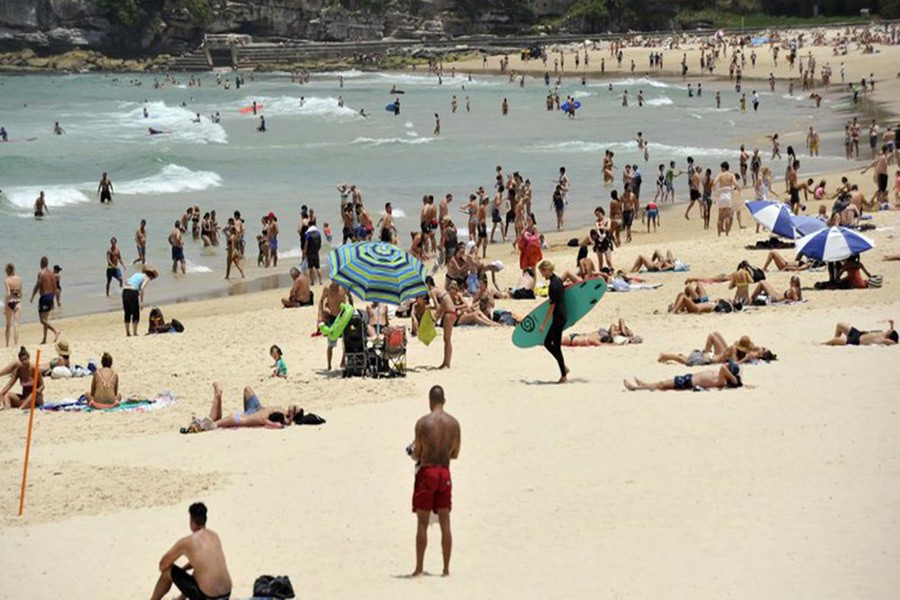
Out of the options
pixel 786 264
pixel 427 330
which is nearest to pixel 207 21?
pixel 786 264

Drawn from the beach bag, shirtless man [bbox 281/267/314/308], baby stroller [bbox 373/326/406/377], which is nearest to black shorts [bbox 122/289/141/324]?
shirtless man [bbox 281/267/314/308]

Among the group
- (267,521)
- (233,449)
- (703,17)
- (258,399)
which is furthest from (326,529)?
(703,17)

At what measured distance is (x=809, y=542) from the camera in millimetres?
9242

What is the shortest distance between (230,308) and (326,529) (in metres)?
11.5

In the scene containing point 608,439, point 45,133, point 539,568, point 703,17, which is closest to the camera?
point 539,568

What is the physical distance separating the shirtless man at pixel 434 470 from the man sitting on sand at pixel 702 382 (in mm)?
5107

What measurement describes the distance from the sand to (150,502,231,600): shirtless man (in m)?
0.59

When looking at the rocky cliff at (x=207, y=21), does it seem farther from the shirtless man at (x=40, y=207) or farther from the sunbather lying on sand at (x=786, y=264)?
the sunbather lying on sand at (x=786, y=264)

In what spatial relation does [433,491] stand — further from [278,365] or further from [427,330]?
[427,330]

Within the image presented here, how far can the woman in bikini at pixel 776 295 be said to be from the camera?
18.0 m

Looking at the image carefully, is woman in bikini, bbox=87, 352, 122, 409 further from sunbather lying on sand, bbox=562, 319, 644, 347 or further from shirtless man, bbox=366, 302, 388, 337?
sunbather lying on sand, bbox=562, 319, 644, 347

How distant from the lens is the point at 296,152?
159ft

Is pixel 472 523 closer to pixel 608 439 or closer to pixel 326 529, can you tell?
pixel 326 529

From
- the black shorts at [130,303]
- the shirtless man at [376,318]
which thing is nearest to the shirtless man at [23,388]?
the shirtless man at [376,318]
